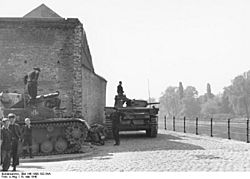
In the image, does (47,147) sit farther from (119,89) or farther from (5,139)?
(119,89)

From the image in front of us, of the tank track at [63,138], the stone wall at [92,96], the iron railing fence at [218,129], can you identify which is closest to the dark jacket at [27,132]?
the tank track at [63,138]

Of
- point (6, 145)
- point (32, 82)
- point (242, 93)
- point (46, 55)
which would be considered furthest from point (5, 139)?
point (242, 93)

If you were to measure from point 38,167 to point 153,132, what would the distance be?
9340 mm

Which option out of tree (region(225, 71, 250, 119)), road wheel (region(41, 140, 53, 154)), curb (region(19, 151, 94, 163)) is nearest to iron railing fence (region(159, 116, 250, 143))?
tree (region(225, 71, 250, 119))

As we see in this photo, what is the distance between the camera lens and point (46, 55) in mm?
18922

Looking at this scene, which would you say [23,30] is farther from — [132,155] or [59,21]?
[132,155]

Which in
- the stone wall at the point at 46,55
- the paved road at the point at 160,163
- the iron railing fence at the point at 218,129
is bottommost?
the paved road at the point at 160,163

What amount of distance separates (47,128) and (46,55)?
7.00 meters

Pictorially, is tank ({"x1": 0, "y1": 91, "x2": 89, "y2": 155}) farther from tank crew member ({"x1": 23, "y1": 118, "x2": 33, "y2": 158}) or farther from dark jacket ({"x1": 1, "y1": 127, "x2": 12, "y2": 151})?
dark jacket ({"x1": 1, "y1": 127, "x2": 12, "y2": 151})

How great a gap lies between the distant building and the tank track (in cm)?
579

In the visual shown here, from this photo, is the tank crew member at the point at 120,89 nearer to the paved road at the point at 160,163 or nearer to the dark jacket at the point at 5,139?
the paved road at the point at 160,163

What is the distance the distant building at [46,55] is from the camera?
61.3 ft

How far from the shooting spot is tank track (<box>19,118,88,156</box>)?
12625mm

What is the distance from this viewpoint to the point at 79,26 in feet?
62.8
